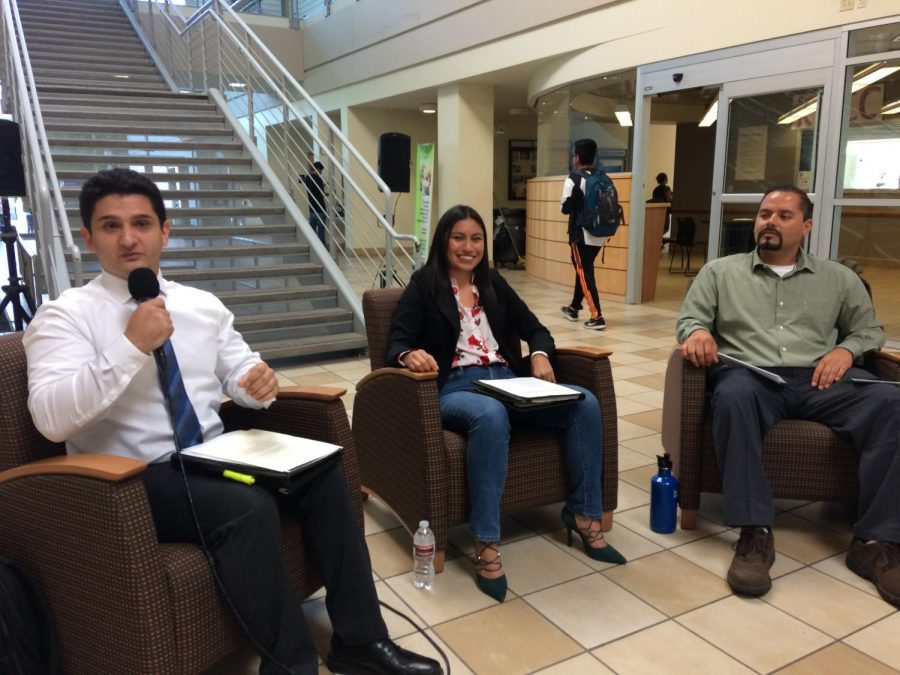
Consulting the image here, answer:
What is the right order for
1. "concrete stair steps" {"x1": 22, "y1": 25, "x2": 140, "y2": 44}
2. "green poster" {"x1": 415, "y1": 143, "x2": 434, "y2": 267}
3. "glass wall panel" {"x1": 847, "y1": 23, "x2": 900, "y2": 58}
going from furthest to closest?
"green poster" {"x1": 415, "y1": 143, "x2": 434, "y2": 267}
"concrete stair steps" {"x1": 22, "y1": 25, "x2": 140, "y2": 44}
"glass wall panel" {"x1": 847, "y1": 23, "x2": 900, "y2": 58}

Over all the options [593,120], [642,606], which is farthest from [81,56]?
[642,606]

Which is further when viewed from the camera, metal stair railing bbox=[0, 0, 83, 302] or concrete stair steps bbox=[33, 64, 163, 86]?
concrete stair steps bbox=[33, 64, 163, 86]

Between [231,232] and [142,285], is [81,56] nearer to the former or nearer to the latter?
[231,232]

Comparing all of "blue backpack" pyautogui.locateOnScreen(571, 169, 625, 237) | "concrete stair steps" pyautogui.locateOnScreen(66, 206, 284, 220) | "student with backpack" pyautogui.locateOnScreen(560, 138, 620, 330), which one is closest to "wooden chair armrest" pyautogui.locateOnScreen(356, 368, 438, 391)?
"concrete stair steps" pyautogui.locateOnScreen(66, 206, 284, 220)

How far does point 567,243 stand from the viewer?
8.09m

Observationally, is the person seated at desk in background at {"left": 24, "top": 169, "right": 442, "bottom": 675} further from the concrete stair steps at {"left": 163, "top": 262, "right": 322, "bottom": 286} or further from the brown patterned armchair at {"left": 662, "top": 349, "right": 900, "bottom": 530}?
the concrete stair steps at {"left": 163, "top": 262, "right": 322, "bottom": 286}

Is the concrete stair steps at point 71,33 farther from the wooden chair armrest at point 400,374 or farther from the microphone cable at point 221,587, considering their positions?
the microphone cable at point 221,587

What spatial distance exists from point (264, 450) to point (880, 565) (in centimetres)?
179

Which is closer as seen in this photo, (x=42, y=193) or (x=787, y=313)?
(x=787, y=313)

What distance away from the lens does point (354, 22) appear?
36.0 feet

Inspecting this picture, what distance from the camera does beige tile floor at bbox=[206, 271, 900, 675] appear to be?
1.75m

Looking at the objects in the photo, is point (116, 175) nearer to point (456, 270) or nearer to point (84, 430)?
point (84, 430)

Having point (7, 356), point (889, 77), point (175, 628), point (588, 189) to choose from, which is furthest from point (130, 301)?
point (889, 77)

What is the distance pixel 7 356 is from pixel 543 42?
7.29 meters
